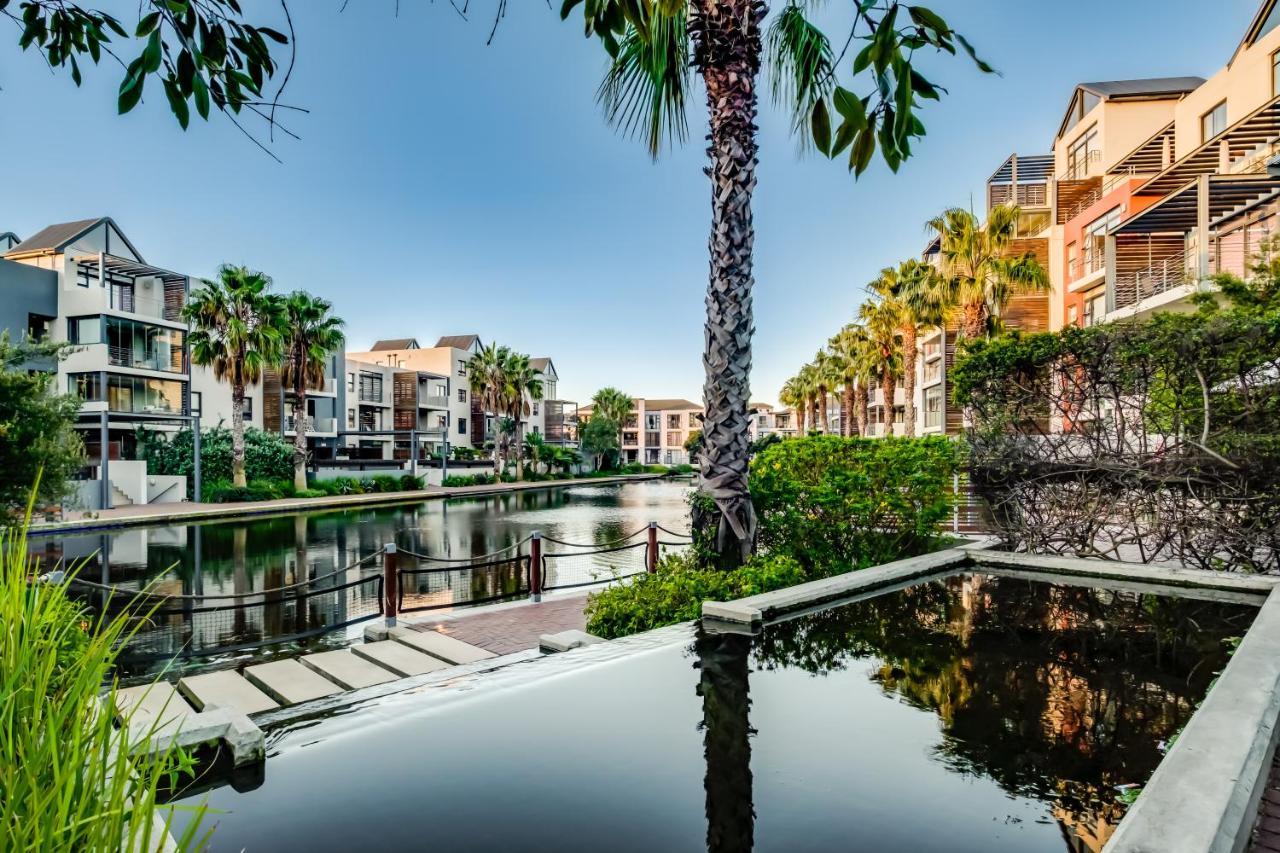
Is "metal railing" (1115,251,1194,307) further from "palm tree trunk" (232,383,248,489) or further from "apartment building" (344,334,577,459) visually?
"apartment building" (344,334,577,459)

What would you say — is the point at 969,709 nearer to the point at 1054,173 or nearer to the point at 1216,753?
the point at 1216,753

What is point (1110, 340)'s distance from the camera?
10.0m

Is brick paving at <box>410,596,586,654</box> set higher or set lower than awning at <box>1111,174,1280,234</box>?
lower

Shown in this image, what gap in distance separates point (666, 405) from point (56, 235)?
8493 centimetres

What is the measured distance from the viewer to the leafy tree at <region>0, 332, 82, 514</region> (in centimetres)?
1442

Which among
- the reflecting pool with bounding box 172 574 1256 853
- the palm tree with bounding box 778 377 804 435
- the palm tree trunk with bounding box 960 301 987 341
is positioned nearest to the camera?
the reflecting pool with bounding box 172 574 1256 853

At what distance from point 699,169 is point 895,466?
5075 mm

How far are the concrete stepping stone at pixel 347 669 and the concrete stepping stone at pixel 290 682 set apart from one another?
8 centimetres

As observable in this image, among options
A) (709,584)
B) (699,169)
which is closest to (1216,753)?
(709,584)

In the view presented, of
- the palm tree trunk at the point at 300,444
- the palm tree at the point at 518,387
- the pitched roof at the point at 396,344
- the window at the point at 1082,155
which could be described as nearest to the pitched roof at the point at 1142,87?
the window at the point at 1082,155

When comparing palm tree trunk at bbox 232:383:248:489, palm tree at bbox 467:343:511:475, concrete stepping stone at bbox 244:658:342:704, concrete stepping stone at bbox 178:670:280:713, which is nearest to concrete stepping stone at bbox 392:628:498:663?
concrete stepping stone at bbox 244:658:342:704

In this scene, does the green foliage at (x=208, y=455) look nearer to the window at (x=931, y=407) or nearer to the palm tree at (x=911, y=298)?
the palm tree at (x=911, y=298)

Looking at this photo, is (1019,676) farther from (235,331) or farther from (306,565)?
(235,331)

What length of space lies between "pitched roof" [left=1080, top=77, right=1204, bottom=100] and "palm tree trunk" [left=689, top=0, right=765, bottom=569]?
33398 mm
